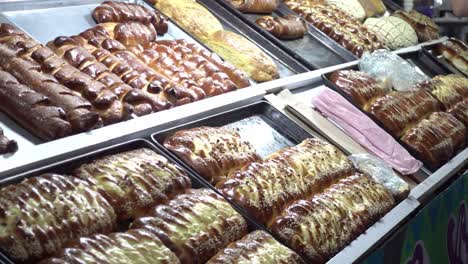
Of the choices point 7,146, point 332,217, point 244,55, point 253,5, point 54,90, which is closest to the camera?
point 7,146

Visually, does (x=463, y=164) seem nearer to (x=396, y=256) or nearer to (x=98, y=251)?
(x=396, y=256)

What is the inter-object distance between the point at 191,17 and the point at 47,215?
230cm

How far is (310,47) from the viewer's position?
455 cm

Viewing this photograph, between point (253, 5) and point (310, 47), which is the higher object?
point (253, 5)

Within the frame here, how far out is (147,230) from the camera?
6.31 feet

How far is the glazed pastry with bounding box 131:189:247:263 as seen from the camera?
195 cm

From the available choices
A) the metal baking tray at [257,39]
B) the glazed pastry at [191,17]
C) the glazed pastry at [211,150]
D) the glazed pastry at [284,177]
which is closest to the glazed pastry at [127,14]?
the glazed pastry at [191,17]

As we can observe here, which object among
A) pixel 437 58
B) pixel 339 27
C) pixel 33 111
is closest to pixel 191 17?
pixel 339 27

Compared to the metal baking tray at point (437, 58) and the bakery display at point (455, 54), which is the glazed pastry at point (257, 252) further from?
the bakery display at point (455, 54)

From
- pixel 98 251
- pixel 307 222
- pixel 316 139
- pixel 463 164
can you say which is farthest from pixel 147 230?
pixel 463 164

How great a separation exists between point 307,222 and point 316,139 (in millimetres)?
760

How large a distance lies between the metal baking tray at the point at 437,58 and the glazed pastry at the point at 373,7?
27.8 inches

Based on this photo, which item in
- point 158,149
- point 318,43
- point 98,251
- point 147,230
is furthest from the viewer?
point 318,43

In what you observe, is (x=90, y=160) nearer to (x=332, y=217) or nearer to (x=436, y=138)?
(x=332, y=217)
